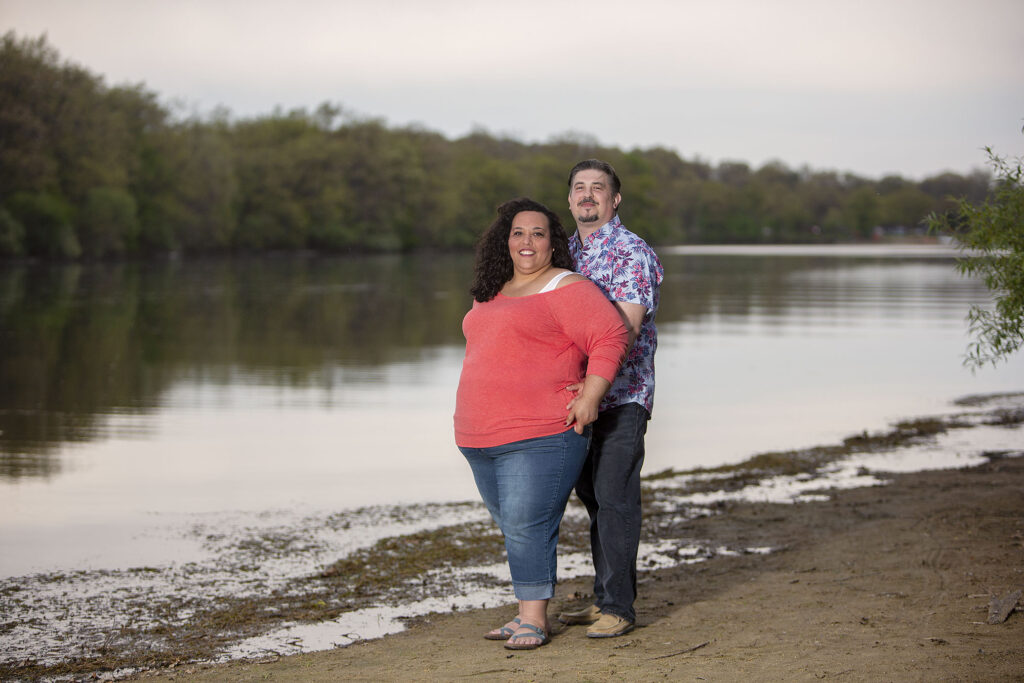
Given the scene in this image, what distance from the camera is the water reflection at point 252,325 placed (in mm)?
13211

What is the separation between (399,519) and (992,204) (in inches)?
185

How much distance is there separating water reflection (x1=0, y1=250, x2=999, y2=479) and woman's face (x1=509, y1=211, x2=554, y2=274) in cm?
613

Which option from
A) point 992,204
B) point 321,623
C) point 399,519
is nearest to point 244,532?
point 399,519

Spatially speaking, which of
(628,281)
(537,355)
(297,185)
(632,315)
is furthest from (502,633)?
(297,185)

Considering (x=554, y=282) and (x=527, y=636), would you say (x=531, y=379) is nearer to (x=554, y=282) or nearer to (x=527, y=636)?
(x=554, y=282)

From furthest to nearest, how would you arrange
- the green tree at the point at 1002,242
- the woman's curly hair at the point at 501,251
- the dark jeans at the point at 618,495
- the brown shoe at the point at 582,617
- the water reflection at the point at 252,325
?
1. the water reflection at the point at 252,325
2. the green tree at the point at 1002,242
3. the brown shoe at the point at 582,617
4. the dark jeans at the point at 618,495
5. the woman's curly hair at the point at 501,251

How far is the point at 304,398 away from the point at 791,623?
9.66 metres

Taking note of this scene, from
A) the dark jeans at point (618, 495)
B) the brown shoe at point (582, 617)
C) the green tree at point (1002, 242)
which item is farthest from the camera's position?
the green tree at point (1002, 242)

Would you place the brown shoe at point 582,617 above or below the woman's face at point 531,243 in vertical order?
below

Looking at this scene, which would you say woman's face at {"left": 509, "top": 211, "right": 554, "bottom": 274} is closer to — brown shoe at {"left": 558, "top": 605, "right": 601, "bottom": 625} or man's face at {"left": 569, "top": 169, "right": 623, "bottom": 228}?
man's face at {"left": 569, "top": 169, "right": 623, "bottom": 228}

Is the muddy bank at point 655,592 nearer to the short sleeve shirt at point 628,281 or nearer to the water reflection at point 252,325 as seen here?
the short sleeve shirt at point 628,281

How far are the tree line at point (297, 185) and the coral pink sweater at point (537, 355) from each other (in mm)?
4391

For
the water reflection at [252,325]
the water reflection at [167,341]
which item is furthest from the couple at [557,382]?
the water reflection at [167,341]

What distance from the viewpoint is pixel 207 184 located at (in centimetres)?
7975
